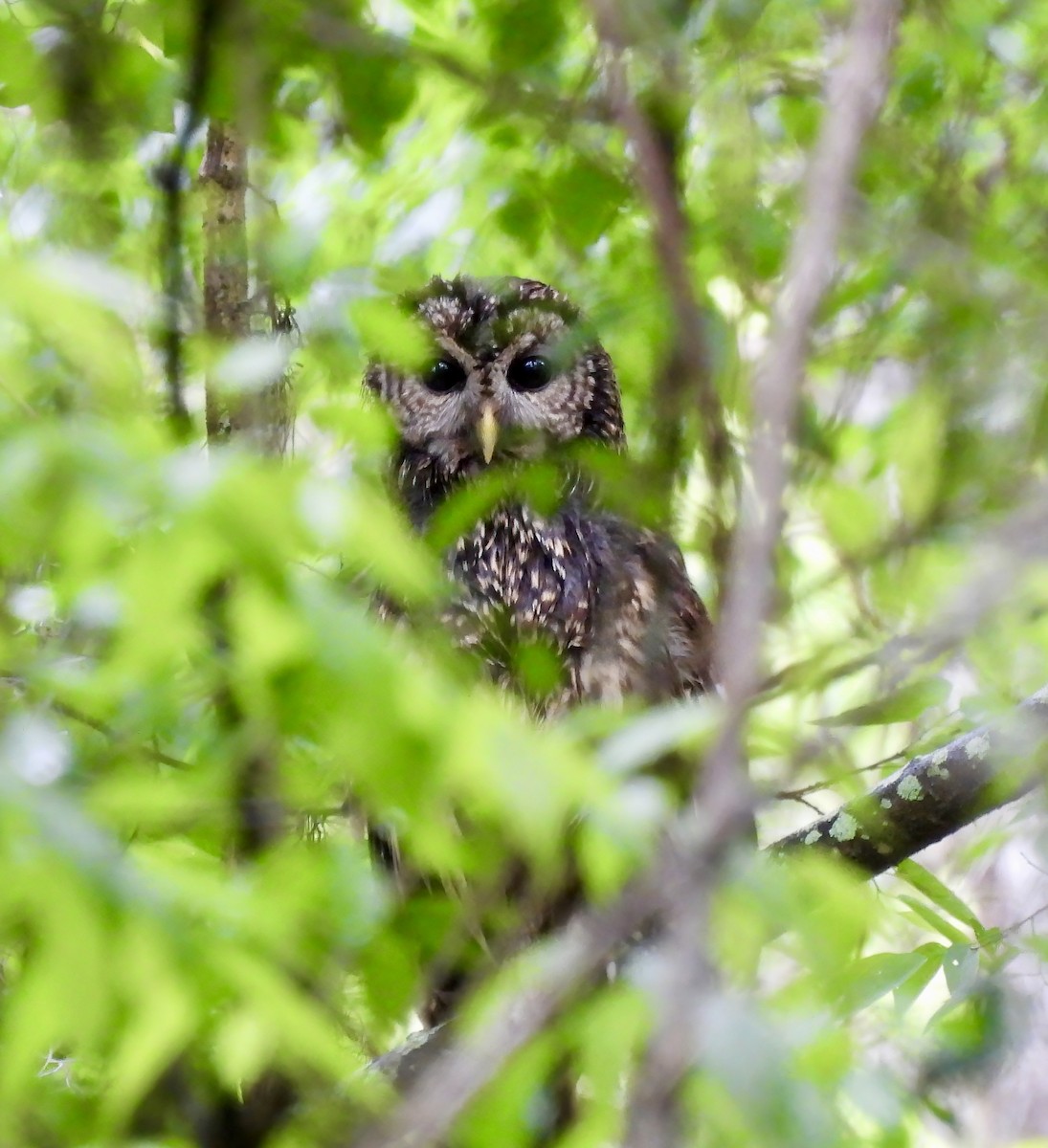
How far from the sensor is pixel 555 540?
9.90 ft

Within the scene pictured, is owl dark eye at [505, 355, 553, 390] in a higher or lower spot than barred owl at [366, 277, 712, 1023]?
higher

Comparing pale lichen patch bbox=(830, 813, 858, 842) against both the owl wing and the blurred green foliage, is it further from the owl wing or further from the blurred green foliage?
the owl wing

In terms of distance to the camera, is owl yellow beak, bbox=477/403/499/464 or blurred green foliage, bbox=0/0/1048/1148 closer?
blurred green foliage, bbox=0/0/1048/1148

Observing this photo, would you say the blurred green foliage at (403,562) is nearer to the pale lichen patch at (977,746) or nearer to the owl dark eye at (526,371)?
the pale lichen patch at (977,746)

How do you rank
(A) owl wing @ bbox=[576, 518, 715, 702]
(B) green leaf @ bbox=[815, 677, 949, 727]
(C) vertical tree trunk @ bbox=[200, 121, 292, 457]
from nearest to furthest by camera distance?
(B) green leaf @ bbox=[815, 677, 949, 727], (C) vertical tree trunk @ bbox=[200, 121, 292, 457], (A) owl wing @ bbox=[576, 518, 715, 702]

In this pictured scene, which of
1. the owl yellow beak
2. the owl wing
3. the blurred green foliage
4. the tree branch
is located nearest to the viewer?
the blurred green foliage

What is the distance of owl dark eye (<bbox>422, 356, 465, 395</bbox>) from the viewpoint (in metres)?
3.25

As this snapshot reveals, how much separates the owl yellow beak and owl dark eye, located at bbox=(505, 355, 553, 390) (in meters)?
0.15

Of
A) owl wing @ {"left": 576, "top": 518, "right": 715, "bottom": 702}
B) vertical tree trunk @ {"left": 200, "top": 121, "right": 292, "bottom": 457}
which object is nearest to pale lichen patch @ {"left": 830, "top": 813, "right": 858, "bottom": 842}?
owl wing @ {"left": 576, "top": 518, "right": 715, "bottom": 702}

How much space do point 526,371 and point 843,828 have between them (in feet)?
5.25

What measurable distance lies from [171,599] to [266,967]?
35 centimetres

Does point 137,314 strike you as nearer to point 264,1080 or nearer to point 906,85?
point 264,1080

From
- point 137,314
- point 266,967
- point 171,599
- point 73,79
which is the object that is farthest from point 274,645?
point 73,79

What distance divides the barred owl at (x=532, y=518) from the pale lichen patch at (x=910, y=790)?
25.9 inches
